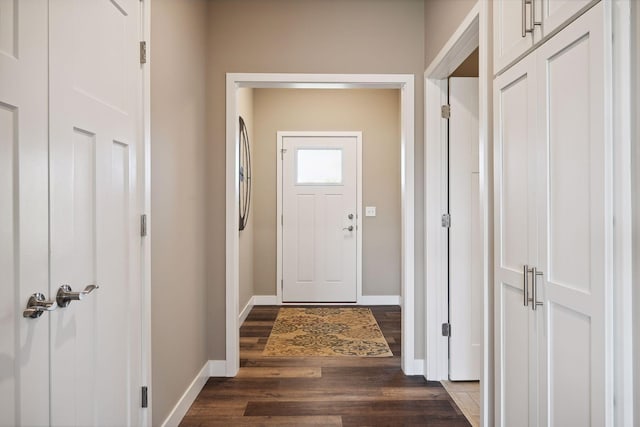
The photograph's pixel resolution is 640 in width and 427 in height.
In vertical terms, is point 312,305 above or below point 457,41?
below

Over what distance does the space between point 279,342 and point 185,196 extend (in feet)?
5.69

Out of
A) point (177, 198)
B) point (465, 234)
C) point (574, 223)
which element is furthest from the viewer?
point (465, 234)

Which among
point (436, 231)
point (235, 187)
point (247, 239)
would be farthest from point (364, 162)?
point (235, 187)

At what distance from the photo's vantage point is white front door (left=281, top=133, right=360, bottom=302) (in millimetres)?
4734

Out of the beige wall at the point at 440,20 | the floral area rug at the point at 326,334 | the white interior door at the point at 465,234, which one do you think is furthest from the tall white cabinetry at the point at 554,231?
the floral area rug at the point at 326,334

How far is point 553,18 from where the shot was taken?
120 centimetres

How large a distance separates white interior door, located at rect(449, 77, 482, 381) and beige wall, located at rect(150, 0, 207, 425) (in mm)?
1708

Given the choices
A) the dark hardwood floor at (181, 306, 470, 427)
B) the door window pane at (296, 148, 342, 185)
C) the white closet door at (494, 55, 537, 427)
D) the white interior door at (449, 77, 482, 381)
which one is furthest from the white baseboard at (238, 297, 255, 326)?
the white closet door at (494, 55, 537, 427)

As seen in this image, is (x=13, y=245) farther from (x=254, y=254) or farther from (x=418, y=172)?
(x=254, y=254)

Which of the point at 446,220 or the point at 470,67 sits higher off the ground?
the point at 470,67

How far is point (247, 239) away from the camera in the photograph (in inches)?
170

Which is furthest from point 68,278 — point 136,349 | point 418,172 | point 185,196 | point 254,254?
point 254,254

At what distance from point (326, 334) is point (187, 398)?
5.30ft

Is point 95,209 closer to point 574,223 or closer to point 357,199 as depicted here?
point 574,223
